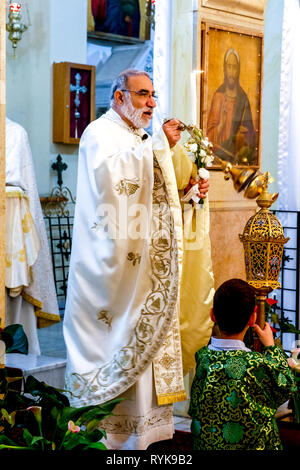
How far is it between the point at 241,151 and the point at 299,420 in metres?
2.14

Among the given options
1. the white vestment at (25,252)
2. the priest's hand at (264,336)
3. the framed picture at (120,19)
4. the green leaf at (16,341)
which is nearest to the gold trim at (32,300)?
the white vestment at (25,252)

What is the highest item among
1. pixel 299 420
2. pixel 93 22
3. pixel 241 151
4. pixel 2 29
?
pixel 93 22

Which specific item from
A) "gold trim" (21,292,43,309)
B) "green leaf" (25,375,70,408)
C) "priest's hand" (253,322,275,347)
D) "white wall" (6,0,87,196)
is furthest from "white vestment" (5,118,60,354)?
"priest's hand" (253,322,275,347)

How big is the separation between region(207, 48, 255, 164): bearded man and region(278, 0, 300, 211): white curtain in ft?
3.27

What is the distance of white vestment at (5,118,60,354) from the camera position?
18.7 ft

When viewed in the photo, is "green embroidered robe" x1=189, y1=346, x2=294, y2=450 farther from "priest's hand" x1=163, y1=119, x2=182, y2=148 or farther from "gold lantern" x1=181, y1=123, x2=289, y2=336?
"priest's hand" x1=163, y1=119, x2=182, y2=148

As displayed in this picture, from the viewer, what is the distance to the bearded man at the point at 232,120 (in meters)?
5.56

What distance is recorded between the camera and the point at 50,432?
3344 mm

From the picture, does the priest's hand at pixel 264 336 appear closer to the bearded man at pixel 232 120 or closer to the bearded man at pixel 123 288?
the bearded man at pixel 123 288

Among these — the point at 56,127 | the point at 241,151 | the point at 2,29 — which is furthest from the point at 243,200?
the point at 56,127

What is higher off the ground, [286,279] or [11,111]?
[11,111]

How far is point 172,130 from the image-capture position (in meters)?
4.45

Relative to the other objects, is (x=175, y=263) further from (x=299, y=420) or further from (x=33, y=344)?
(x=33, y=344)

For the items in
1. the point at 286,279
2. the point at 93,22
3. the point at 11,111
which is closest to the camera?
the point at 286,279
